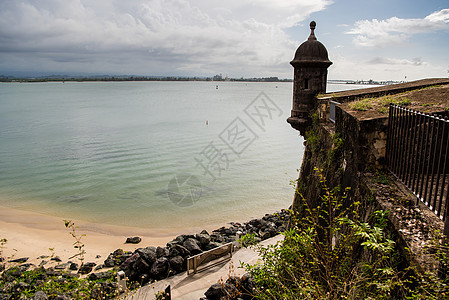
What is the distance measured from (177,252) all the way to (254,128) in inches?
1395

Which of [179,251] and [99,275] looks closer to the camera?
[99,275]

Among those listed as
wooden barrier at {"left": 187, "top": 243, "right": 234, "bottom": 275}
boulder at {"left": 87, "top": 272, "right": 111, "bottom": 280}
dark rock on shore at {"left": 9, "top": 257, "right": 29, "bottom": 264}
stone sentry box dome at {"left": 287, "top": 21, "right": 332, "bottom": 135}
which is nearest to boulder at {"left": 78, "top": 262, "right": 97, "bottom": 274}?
boulder at {"left": 87, "top": 272, "right": 111, "bottom": 280}

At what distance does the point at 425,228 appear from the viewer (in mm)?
3543

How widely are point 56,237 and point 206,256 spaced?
943cm

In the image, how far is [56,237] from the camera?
14.9 metres

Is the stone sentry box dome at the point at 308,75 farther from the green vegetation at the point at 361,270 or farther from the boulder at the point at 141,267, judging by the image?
the boulder at the point at 141,267

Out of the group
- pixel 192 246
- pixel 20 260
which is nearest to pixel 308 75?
pixel 192 246

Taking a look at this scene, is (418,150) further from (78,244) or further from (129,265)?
(78,244)

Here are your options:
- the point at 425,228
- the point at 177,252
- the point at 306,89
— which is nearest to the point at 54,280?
the point at 177,252

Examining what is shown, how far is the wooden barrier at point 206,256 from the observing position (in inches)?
373

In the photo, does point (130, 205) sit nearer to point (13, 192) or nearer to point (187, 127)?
point (13, 192)

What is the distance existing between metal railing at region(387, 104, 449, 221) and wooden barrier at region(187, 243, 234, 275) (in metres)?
6.79

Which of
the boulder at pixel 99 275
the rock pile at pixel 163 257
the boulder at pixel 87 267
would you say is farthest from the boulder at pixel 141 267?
the boulder at pixel 87 267

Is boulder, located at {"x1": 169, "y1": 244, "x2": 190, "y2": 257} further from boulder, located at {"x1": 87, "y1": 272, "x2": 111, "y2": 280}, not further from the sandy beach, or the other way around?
the sandy beach
